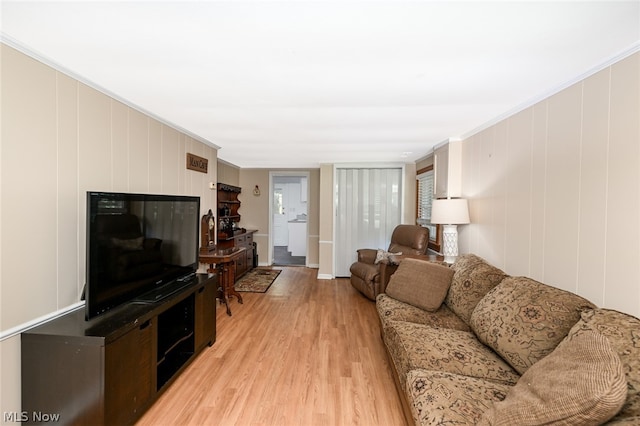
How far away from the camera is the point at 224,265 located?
3.72m

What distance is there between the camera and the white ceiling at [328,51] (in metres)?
1.18

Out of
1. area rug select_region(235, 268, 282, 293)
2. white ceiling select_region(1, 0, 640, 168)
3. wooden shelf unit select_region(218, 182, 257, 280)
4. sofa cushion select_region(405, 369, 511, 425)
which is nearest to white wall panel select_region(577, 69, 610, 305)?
white ceiling select_region(1, 0, 640, 168)

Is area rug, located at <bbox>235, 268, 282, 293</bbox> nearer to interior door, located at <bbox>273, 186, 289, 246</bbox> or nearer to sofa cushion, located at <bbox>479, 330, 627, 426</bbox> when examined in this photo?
interior door, located at <bbox>273, 186, 289, 246</bbox>

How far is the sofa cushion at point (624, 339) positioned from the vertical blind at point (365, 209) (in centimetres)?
374

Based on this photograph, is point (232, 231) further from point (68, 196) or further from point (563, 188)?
point (563, 188)

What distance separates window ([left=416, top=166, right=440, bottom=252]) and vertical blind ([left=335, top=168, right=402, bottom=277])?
15.6 inches

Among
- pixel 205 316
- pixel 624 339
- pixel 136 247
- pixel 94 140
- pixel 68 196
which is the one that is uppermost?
pixel 94 140

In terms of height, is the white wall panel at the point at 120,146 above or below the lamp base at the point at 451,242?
above

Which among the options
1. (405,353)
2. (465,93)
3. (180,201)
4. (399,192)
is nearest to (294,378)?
(405,353)

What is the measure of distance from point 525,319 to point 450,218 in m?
1.54

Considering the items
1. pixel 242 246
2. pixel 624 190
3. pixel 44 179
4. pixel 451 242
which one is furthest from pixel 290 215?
pixel 624 190

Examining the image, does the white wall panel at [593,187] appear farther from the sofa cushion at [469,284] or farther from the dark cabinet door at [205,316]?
the dark cabinet door at [205,316]

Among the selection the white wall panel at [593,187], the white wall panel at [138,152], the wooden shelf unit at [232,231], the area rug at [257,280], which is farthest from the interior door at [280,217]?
the white wall panel at [593,187]

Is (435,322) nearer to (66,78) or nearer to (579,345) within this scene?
(579,345)
